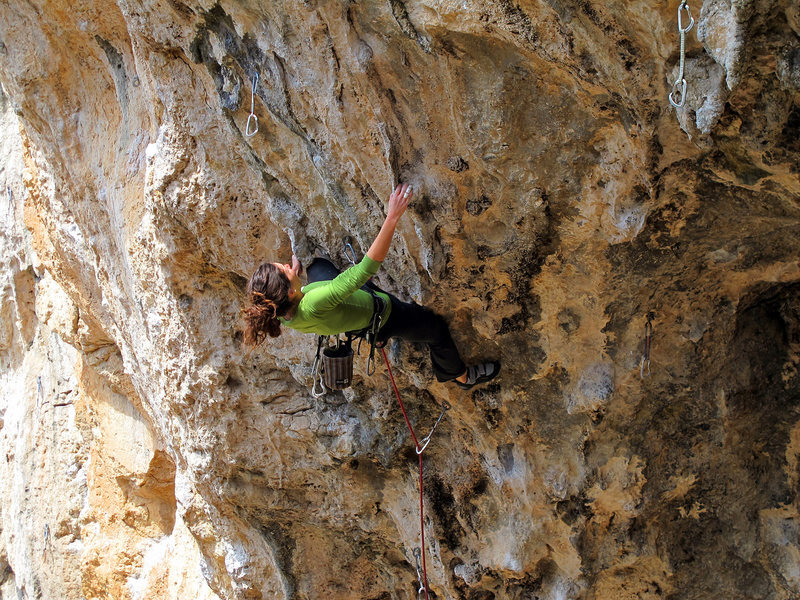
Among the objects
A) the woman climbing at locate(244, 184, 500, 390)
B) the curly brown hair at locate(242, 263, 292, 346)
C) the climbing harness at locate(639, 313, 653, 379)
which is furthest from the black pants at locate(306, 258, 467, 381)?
the climbing harness at locate(639, 313, 653, 379)

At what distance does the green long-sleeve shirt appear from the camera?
2844 mm

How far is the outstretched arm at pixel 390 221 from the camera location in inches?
110

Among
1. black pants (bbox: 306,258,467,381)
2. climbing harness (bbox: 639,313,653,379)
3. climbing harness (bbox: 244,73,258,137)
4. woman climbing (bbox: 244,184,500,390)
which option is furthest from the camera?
climbing harness (bbox: 639,313,653,379)

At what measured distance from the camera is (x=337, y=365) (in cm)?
339

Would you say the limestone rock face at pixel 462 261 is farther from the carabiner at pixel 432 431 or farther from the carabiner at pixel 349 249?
the carabiner at pixel 349 249

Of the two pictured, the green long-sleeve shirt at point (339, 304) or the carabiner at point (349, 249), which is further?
the carabiner at point (349, 249)

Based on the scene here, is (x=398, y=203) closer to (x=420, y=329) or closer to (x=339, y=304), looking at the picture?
(x=339, y=304)

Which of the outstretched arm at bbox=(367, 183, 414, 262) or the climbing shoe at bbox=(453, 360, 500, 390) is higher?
the outstretched arm at bbox=(367, 183, 414, 262)

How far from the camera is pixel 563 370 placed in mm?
3588

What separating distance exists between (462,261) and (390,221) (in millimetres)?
593

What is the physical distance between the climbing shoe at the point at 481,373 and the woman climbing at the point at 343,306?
0.13 meters

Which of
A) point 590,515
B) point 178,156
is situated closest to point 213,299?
point 178,156

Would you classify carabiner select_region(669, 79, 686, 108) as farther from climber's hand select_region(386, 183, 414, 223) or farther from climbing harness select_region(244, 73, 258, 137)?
climbing harness select_region(244, 73, 258, 137)

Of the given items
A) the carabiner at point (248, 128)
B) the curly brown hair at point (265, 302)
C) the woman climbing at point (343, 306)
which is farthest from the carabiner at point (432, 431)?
the carabiner at point (248, 128)
